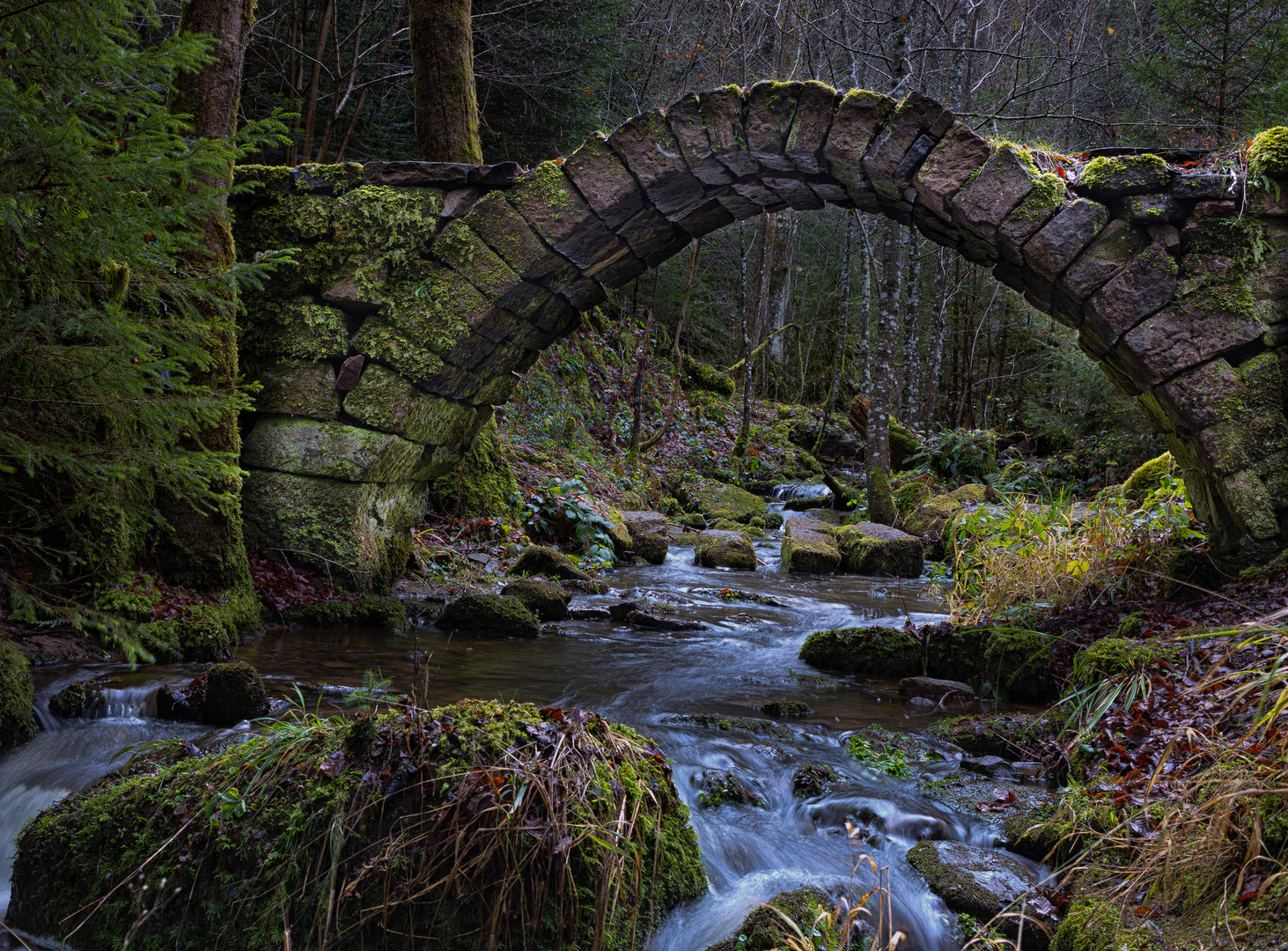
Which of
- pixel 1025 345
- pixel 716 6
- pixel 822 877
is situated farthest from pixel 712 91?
pixel 1025 345

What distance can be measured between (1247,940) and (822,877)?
4.10 ft

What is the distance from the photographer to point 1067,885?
8.19 ft

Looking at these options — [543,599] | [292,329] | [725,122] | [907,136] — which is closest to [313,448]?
[292,329]

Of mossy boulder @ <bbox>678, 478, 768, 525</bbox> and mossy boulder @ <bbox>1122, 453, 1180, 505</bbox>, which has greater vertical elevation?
mossy boulder @ <bbox>1122, 453, 1180, 505</bbox>

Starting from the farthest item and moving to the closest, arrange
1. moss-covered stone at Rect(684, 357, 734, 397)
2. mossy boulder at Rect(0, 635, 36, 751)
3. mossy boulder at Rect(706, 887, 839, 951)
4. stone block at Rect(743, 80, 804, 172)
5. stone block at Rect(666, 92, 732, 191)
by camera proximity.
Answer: moss-covered stone at Rect(684, 357, 734, 397) → stone block at Rect(666, 92, 732, 191) → stone block at Rect(743, 80, 804, 172) → mossy boulder at Rect(0, 635, 36, 751) → mossy boulder at Rect(706, 887, 839, 951)

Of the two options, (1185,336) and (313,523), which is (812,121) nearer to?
(1185,336)

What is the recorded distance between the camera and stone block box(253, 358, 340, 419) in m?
6.00

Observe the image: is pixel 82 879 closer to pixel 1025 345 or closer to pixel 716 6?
pixel 716 6

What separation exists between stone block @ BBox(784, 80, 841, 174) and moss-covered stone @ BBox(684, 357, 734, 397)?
13574 mm

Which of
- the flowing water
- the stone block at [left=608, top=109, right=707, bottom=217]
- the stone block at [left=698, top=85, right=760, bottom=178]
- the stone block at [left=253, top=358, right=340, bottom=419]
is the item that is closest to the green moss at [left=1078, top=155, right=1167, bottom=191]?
the stone block at [left=698, top=85, right=760, bottom=178]

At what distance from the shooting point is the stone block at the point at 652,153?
222 inches

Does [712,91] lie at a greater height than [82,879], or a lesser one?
greater

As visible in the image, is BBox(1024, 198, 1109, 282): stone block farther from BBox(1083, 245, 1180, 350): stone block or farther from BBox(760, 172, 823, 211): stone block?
BBox(760, 172, 823, 211): stone block

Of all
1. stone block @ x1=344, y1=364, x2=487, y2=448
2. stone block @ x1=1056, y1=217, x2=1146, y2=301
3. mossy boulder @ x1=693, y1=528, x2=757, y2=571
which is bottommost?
mossy boulder @ x1=693, y1=528, x2=757, y2=571
